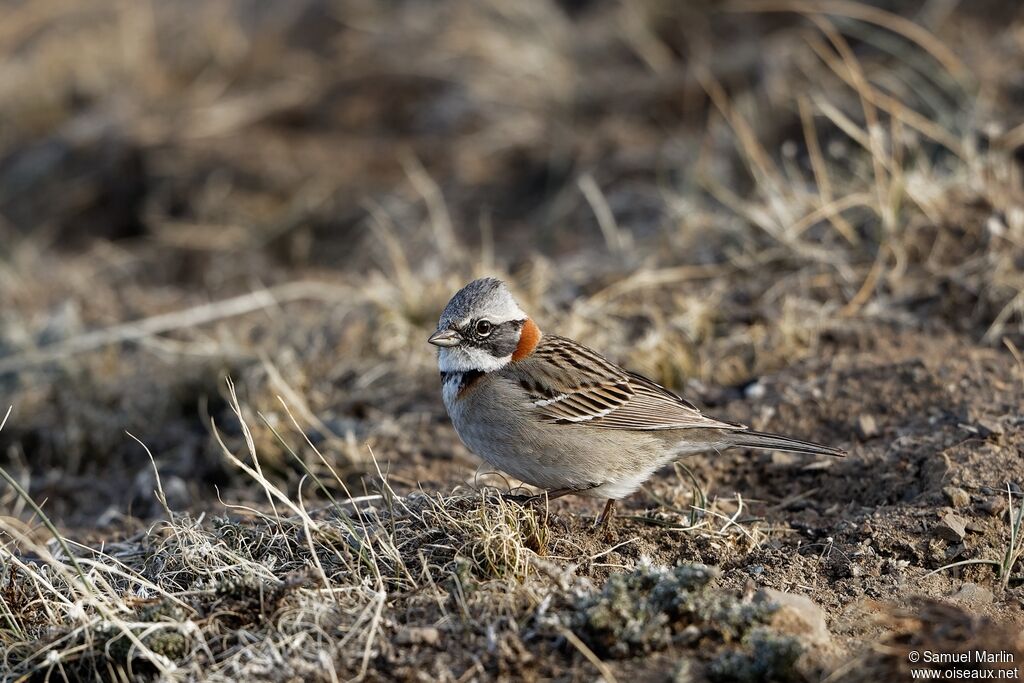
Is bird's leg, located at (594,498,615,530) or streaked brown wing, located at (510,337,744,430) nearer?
bird's leg, located at (594,498,615,530)

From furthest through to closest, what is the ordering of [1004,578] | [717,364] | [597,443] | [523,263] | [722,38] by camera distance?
1. [722,38]
2. [523,263]
3. [717,364]
4. [597,443]
5. [1004,578]

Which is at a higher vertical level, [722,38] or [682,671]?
[722,38]

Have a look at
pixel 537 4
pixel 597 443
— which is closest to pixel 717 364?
pixel 597 443

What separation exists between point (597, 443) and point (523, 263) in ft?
11.3

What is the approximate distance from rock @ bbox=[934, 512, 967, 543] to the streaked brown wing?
90 centimetres

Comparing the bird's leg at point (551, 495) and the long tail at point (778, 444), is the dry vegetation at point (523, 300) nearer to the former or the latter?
the bird's leg at point (551, 495)

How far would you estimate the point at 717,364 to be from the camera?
6750 millimetres

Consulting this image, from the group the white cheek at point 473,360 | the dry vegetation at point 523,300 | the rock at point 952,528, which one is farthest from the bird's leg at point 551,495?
the rock at point 952,528

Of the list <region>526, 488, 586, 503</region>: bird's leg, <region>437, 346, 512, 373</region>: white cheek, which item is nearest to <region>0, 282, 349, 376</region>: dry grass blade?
<region>437, 346, 512, 373</region>: white cheek

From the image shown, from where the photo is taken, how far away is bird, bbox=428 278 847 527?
5.02 meters

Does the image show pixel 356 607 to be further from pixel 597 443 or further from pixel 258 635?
A: pixel 597 443

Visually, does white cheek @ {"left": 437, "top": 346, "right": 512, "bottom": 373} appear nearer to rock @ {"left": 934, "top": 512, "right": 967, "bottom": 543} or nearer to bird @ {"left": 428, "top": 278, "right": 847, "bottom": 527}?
bird @ {"left": 428, "top": 278, "right": 847, "bottom": 527}

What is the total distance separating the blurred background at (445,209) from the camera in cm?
688

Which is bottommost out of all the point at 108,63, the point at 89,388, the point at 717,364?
the point at 89,388
